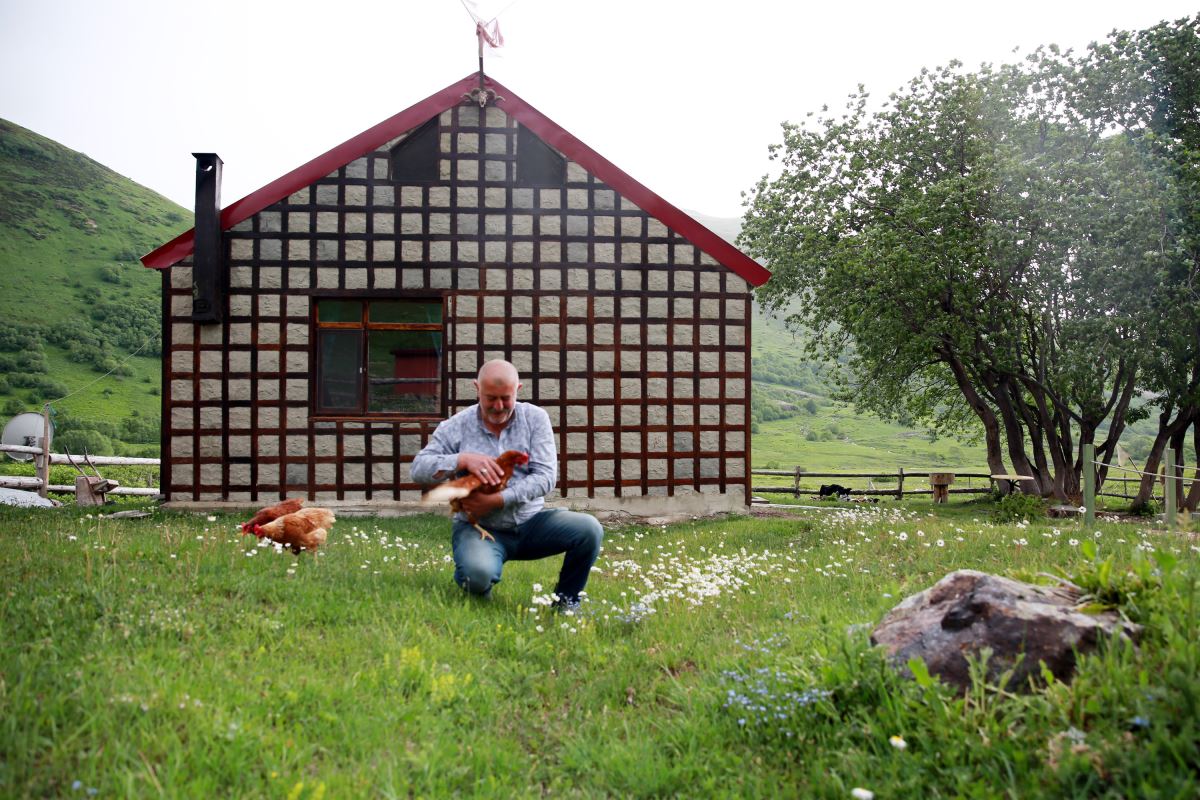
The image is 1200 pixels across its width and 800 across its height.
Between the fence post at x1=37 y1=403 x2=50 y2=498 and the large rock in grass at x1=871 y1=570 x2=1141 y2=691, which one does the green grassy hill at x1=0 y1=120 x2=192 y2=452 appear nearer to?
the fence post at x1=37 y1=403 x2=50 y2=498

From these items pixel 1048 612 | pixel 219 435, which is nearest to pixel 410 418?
pixel 219 435

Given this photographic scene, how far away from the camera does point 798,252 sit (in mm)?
18266

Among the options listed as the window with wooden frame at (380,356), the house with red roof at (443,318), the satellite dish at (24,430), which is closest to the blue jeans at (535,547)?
the house with red roof at (443,318)

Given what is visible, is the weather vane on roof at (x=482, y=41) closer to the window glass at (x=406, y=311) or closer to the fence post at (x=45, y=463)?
the window glass at (x=406, y=311)

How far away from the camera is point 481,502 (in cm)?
500

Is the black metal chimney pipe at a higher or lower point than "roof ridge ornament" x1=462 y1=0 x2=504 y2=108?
lower

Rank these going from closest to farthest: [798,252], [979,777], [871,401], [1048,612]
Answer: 1. [979,777]
2. [1048,612]
3. [798,252]
4. [871,401]

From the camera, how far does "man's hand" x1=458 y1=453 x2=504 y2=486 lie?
16.0ft

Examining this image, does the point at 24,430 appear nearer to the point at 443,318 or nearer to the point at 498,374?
the point at 443,318

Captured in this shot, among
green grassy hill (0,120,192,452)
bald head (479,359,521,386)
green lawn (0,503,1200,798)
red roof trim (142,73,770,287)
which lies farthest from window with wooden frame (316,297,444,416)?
green grassy hill (0,120,192,452)

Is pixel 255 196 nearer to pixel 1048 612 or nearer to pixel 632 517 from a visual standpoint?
pixel 632 517

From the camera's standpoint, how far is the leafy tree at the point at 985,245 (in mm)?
14562

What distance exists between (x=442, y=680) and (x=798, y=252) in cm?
1637

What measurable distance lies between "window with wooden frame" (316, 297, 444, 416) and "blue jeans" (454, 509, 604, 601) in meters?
7.01
